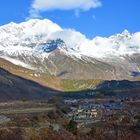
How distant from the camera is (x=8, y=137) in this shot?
89.7m

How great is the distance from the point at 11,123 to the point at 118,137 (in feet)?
122

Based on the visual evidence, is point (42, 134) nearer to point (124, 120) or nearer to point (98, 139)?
point (98, 139)

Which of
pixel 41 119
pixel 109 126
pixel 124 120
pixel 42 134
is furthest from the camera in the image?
pixel 41 119

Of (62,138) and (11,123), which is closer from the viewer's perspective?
(62,138)

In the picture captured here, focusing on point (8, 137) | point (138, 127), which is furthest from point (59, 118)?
point (8, 137)

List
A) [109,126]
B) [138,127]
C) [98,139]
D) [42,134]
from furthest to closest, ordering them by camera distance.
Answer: [109,126], [138,127], [42,134], [98,139]

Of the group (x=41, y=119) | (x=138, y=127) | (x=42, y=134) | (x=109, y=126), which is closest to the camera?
(x=42, y=134)

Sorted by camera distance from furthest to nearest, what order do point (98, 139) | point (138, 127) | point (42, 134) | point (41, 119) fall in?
point (41, 119)
point (138, 127)
point (42, 134)
point (98, 139)

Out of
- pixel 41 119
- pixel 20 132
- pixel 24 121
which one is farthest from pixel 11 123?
pixel 20 132

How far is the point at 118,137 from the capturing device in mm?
90125

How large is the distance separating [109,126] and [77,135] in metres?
21.5

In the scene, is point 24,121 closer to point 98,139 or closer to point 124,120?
point 124,120

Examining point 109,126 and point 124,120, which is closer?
point 109,126

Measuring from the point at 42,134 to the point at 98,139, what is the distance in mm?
11532
